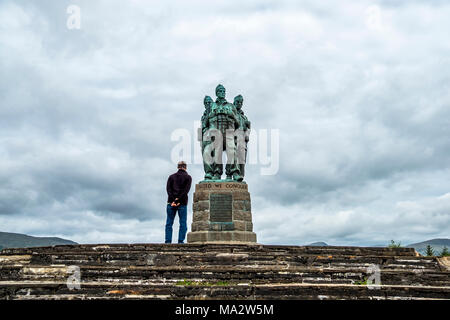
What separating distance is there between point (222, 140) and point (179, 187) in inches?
136

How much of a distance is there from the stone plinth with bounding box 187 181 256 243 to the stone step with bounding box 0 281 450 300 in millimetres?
6895

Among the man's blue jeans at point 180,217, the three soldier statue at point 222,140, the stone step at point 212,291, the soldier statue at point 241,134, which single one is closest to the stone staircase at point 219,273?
the stone step at point 212,291

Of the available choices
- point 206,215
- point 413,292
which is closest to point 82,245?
point 206,215

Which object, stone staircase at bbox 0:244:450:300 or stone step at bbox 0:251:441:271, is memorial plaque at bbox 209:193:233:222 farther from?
stone step at bbox 0:251:441:271

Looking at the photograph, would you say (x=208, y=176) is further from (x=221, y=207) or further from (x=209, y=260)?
(x=209, y=260)

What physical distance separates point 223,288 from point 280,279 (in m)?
1.35

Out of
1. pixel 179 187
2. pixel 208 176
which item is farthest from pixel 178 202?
pixel 208 176

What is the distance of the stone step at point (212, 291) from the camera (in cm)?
629

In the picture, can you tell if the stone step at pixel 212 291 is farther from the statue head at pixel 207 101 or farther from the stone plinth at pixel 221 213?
the statue head at pixel 207 101

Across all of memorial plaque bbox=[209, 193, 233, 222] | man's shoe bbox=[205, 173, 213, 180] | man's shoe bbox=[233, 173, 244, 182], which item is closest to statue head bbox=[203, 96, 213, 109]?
man's shoe bbox=[205, 173, 213, 180]

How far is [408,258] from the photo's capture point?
987 centimetres

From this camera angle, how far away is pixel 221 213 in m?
13.9

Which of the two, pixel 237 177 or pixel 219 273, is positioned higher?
pixel 237 177
